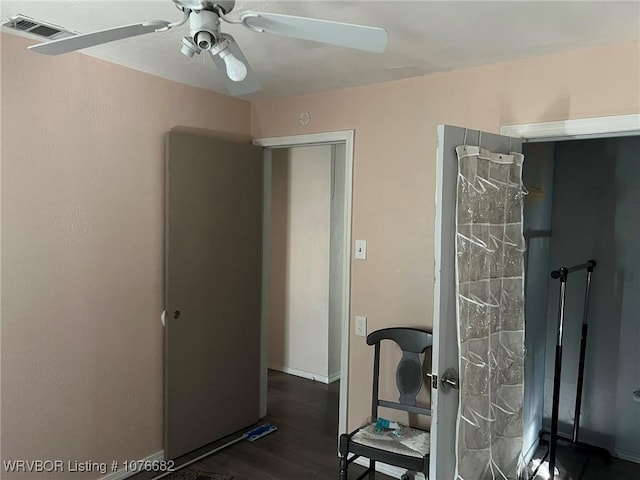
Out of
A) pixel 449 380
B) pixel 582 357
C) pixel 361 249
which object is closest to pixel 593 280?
pixel 582 357

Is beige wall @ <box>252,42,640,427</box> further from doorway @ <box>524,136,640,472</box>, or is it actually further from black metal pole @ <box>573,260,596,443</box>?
black metal pole @ <box>573,260,596,443</box>

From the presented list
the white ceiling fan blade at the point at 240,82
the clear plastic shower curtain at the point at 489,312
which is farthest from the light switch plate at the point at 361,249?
the white ceiling fan blade at the point at 240,82

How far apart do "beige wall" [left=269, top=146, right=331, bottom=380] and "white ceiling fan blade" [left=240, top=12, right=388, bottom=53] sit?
9.95 ft

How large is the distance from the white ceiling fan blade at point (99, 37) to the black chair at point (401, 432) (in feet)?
6.51

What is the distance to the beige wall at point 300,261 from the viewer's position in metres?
4.55

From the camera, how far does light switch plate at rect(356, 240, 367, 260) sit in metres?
3.06

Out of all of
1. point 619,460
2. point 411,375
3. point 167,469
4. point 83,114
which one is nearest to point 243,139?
point 83,114

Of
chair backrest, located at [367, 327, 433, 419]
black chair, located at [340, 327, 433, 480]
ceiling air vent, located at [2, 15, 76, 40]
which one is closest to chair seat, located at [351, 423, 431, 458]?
black chair, located at [340, 327, 433, 480]

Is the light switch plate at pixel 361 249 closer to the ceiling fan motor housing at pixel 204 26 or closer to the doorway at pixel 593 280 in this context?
the doorway at pixel 593 280

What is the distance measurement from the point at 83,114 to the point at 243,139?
1184 millimetres

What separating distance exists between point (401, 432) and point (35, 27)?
2618 millimetres

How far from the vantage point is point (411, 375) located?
109 inches

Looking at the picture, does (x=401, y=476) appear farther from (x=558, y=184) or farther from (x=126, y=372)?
(x=558, y=184)

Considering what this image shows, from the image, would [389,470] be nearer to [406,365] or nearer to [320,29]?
[406,365]
